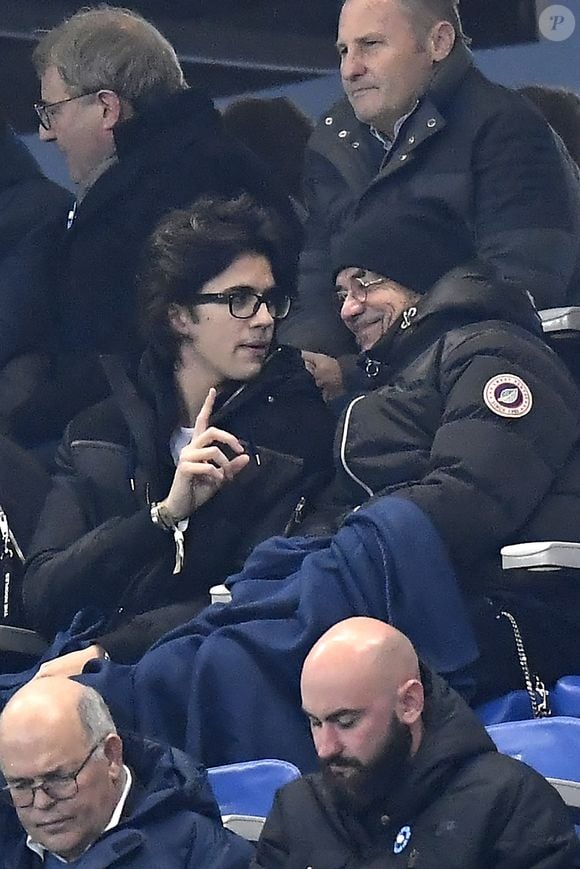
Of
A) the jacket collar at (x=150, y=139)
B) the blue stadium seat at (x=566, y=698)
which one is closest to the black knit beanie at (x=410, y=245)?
the jacket collar at (x=150, y=139)

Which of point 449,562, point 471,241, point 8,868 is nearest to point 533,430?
point 449,562

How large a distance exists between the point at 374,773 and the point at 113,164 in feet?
5.18

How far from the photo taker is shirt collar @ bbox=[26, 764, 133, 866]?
2.49 meters

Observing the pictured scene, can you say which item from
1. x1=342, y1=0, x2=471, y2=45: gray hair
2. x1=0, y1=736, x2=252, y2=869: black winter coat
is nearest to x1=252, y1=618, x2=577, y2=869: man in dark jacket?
x1=0, y1=736, x2=252, y2=869: black winter coat

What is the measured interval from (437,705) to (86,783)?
17.5 inches

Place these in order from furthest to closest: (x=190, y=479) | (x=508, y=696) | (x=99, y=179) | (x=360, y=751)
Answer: (x=99, y=179) < (x=190, y=479) < (x=508, y=696) < (x=360, y=751)

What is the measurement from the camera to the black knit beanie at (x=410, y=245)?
3.02 m

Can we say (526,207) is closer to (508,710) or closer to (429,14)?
(429,14)

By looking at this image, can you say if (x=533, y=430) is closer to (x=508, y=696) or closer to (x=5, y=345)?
Result: (x=508, y=696)

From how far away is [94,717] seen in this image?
8.27 ft

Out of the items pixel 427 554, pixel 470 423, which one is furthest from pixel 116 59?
pixel 427 554

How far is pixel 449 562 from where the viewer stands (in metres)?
2.70

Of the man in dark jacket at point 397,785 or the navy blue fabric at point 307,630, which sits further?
the navy blue fabric at point 307,630

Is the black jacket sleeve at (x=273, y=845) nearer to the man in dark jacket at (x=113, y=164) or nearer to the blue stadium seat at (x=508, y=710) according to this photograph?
the blue stadium seat at (x=508, y=710)
